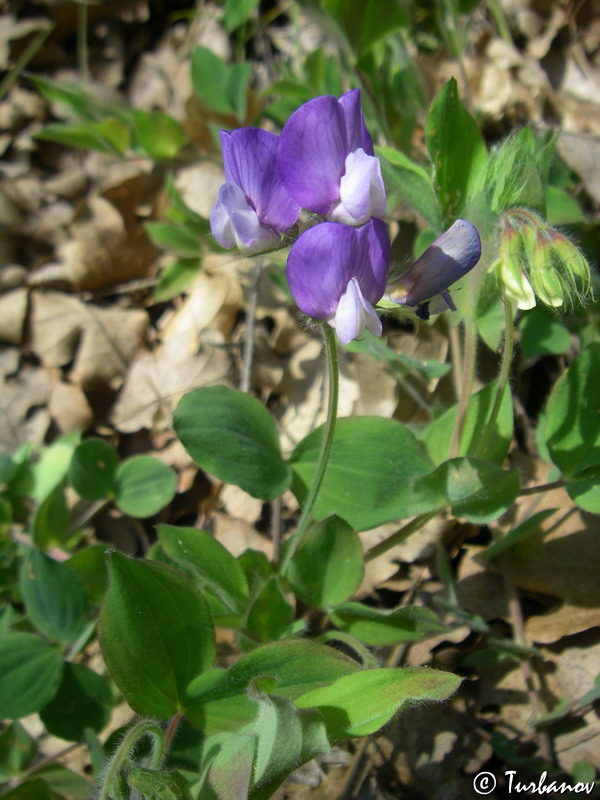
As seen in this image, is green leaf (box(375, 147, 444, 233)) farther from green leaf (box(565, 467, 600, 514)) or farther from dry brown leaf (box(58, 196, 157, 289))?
dry brown leaf (box(58, 196, 157, 289))

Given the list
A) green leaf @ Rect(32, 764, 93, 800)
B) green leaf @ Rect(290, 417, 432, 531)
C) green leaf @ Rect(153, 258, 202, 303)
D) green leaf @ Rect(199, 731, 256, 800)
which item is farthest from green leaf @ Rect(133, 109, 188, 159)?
green leaf @ Rect(199, 731, 256, 800)

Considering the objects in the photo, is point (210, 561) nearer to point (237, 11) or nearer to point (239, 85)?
point (239, 85)

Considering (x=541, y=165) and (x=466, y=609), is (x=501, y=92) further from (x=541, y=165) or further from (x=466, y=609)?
(x=466, y=609)

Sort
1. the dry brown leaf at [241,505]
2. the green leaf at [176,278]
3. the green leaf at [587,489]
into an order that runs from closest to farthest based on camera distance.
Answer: the green leaf at [587,489] < the dry brown leaf at [241,505] < the green leaf at [176,278]

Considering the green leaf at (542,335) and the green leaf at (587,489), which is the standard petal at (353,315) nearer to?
the green leaf at (587,489)

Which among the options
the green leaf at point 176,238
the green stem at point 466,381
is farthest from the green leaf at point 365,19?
the green stem at point 466,381

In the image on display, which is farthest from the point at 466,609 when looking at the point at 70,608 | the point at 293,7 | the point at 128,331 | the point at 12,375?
the point at 293,7
